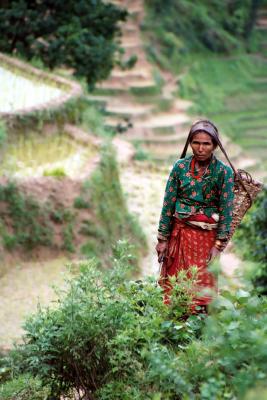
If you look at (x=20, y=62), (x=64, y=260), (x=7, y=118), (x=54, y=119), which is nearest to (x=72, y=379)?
(x=64, y=260)

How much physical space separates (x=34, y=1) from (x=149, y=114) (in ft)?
38.3

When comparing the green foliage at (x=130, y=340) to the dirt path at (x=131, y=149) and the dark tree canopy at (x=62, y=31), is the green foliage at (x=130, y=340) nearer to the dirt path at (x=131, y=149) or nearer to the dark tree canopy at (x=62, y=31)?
the dirt path at (x=131, y=149)

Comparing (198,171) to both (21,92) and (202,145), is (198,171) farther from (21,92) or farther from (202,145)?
(21,92)

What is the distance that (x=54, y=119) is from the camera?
9531 mm

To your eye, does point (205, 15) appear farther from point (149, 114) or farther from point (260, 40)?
point (149, 114)

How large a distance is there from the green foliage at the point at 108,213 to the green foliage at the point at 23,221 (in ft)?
1.66

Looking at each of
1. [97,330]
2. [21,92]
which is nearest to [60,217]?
[21,92]

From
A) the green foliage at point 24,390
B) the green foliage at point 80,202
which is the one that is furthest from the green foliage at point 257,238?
the green foliage at point 24,390

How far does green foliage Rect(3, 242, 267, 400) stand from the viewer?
311 centimetres

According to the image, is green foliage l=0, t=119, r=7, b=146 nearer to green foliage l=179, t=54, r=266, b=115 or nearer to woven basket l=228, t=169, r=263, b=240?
woven basket l=228, t=169, r=263, b=240

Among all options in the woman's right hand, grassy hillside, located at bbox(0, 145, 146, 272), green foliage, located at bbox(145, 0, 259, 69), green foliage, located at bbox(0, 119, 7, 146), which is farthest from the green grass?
the woman's right hand

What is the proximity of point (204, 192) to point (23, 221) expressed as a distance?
3795 mm

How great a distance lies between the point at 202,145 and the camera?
165 inches

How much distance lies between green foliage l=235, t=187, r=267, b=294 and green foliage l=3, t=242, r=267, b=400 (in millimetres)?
3440
